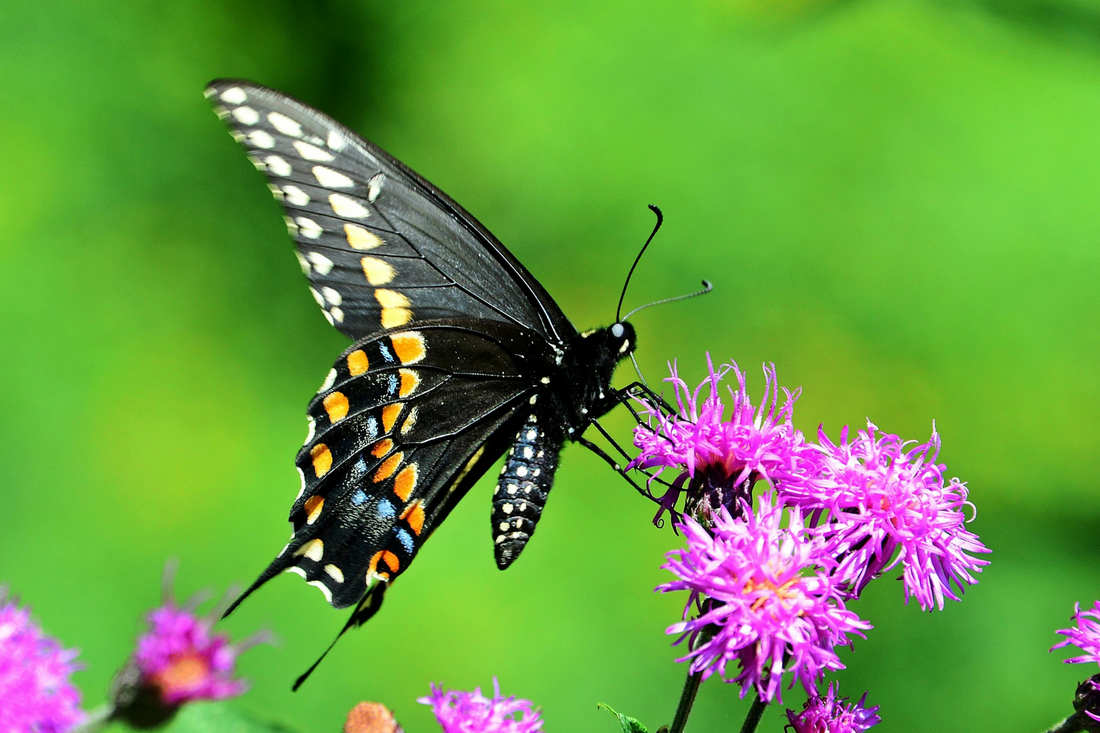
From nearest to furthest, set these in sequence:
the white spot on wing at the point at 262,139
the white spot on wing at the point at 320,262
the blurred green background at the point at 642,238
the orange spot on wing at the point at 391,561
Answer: the orange spot on wing at the point at 391,561 → the white spot on wing at the point at 262,139 → the white spot on wing at the point at 320,262 → the blurred green background at the point at 642,238

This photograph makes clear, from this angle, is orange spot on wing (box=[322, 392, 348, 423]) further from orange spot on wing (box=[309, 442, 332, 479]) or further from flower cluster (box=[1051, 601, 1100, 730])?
flower cluster (box=[1051, 601, 1100, 730])

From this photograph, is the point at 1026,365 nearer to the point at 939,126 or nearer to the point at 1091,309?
the point at 1091,309

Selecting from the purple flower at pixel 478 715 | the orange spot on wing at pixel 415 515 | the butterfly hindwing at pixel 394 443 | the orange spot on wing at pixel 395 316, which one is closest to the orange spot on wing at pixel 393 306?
the orange spot on wing at pixel 395 316

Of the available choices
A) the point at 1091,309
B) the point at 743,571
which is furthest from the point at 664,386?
the point at 743,571

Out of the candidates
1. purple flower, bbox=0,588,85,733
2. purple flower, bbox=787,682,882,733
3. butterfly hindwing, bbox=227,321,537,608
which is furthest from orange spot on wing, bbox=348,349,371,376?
purple flower, bbox=787,682,882,733

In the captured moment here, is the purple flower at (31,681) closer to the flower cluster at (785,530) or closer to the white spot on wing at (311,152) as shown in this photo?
the flower cluster at (785,530)

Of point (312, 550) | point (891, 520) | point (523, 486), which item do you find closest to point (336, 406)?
point (312, 550)
